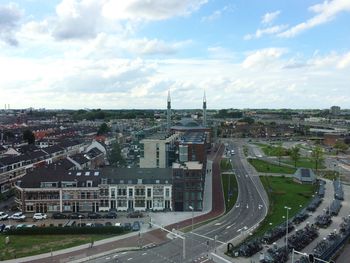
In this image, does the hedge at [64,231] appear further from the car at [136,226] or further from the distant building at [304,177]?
the distant building at [304,177]

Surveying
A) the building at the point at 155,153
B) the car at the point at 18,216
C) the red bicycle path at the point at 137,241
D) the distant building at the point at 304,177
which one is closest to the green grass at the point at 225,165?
the distant building at the point at 304,177

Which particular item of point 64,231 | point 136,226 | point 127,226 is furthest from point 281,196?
point 64,231

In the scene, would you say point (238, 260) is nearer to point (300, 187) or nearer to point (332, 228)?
point (332, 228)

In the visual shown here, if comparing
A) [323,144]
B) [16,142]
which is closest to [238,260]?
[16,142]

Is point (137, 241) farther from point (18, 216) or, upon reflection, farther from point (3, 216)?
point (3, 216)

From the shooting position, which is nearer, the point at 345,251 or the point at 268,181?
the point at 345,251

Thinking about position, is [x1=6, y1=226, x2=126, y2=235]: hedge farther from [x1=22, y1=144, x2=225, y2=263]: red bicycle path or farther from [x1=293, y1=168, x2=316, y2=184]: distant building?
[x1=293, y1=168, x2=316, y2=184]: distant building
